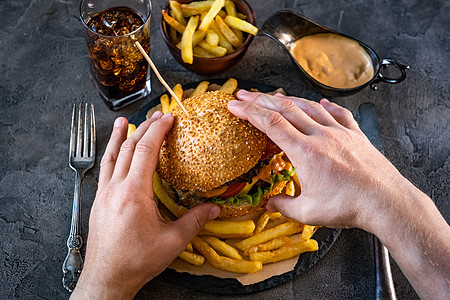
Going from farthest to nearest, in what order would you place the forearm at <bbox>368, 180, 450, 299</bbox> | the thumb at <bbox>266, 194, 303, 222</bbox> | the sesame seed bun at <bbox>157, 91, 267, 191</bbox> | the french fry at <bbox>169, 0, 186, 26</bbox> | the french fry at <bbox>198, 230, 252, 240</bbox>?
the french fry at <bbox>169, 0, 186, 26</bbox> < the french fry at <bbox>198, 230, 252, 240</bbox> < the sesame seed bun at <bbox>157, 91, 267, 191</bbox> < the thumb at <bbox>266, 194, 303, 222</bbox> < the forearm at <bbox>368, 180, 450, 299</bbox>

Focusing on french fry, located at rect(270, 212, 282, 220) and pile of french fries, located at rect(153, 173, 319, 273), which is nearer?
pile of french fries, located at rect(153, 173, 319, 273)

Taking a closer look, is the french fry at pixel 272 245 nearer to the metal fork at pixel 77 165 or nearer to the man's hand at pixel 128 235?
the man's hand at pixel 128 235

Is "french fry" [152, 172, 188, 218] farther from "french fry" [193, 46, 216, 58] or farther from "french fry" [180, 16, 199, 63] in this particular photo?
"french fry" [193, 46, 216, 58]

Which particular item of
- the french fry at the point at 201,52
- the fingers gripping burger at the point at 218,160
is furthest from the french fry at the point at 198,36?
the fingers gripping burger at the point at 218,160

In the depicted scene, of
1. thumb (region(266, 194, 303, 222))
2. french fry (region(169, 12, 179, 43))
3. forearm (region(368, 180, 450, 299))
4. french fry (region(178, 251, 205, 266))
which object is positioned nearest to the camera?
forearm (region(368, 180, 450, 299))

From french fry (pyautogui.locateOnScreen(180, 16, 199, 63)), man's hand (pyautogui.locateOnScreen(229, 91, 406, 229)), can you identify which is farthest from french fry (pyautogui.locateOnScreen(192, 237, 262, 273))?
french fry (pyautogui.locateOnScreen(180, 16, 199, 63))

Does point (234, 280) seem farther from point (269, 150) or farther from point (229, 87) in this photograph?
point (229, 87)

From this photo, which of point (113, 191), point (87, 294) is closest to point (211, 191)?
point (113, 191)
